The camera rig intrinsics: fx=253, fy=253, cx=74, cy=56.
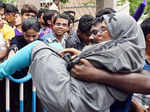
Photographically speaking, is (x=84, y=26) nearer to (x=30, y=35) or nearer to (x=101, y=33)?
(x=30, y=35)

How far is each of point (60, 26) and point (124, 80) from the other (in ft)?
7.94

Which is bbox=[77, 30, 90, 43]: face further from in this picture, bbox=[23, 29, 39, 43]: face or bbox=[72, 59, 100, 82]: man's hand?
bbox=[72, 59, 100, 82]: man's hand

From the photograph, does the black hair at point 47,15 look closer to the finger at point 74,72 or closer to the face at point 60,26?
the face at point 60,26

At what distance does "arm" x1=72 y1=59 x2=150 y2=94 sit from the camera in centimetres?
146

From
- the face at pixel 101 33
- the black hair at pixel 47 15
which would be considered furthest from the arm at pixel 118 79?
the black hair at pixel 47 15

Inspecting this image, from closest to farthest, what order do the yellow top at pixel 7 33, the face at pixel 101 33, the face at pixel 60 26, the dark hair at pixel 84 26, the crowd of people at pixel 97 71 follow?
the crowd of people at pixel 97 71 → the face at pixel 101 33 → the yellow top at pixel 7 33 → the dark hair at pixel 84 26 → the face at pixel 60 26

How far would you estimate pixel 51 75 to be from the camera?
1.47 metres

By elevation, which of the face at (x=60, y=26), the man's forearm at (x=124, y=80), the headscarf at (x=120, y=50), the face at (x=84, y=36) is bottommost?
the face at (x=84, y=36)

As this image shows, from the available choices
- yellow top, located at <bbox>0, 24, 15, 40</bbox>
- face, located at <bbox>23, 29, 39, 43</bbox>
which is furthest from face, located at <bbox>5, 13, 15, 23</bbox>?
face, located at <bbox>23, 29, 39, 43</bbox>

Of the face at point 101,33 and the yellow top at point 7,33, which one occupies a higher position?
the face at point 101,33

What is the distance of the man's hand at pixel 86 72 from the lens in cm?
147

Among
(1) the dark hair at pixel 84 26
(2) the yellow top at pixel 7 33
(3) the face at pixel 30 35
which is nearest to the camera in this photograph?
Result: (3) the face at pixel 30 35

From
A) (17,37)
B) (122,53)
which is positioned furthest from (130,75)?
(17,37)

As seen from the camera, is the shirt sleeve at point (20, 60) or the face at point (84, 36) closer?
the shirt sleeve at point (20, 60)
